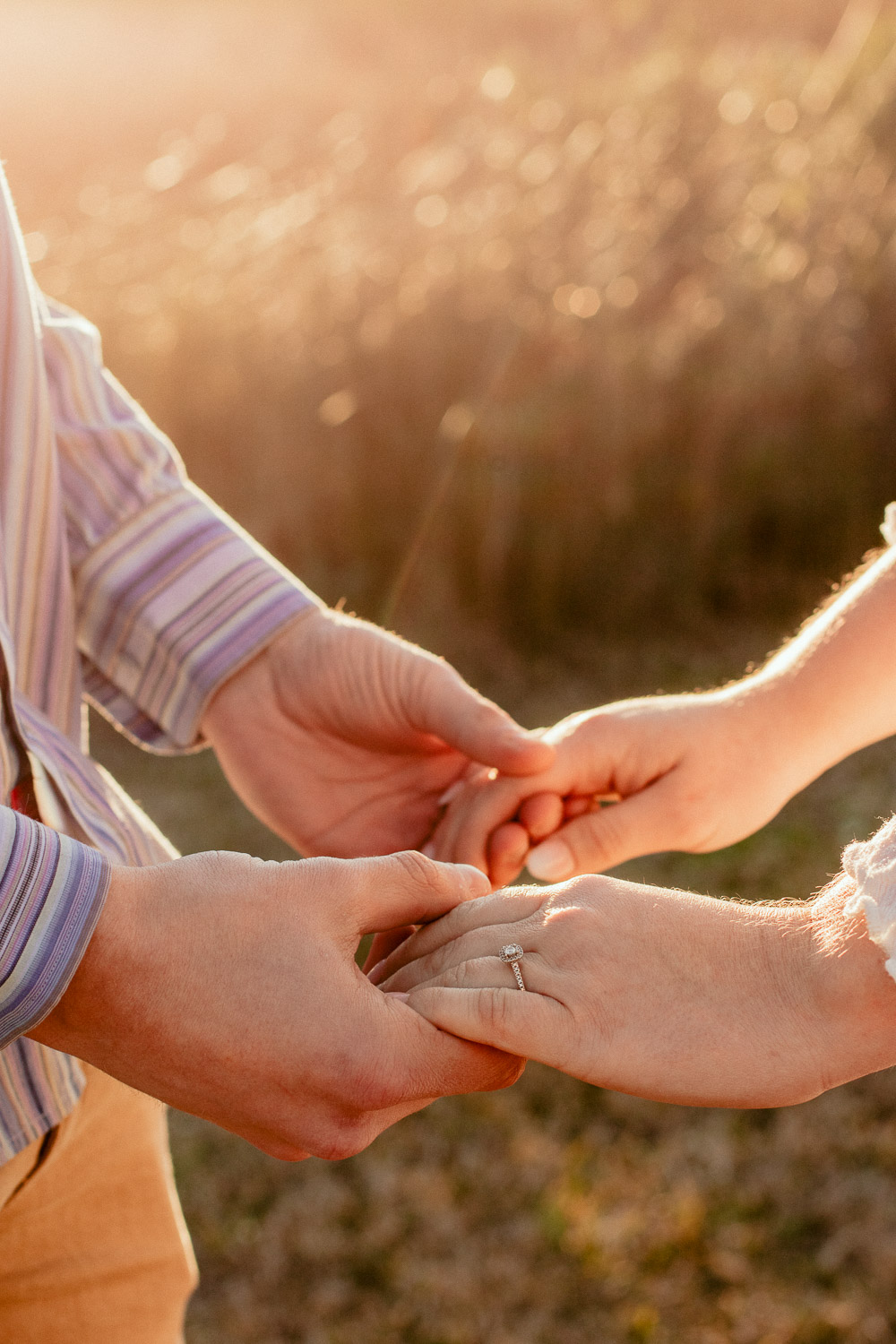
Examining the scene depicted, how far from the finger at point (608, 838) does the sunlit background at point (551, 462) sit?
1.26m

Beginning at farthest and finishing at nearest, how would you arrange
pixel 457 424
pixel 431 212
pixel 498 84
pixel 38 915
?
A: pixel 498 84 < pixel 431 212 < pixel 457 424 < pixel 38 915

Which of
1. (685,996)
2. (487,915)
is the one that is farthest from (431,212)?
(685,996)

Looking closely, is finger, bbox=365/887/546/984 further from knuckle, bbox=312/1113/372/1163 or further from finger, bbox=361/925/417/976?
knuckle, bbox=312/1113/372/1163

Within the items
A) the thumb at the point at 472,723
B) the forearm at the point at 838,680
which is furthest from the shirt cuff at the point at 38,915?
the forearm at the point at 838,680

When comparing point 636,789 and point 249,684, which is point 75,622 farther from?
point 636,789

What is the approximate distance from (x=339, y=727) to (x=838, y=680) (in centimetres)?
98

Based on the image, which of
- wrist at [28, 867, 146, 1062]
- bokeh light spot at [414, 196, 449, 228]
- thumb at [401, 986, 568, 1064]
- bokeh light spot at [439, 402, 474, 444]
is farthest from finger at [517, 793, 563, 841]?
bokeh light spot at [414, 196, 449, 228]

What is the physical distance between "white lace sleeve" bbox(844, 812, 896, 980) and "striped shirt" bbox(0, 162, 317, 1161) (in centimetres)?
96

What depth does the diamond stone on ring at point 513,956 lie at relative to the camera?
162cm

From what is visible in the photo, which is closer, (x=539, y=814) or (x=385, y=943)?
(x=385, y=943)

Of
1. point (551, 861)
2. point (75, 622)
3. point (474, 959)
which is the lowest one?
point (551, 861)

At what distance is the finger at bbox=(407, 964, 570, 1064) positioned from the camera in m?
1.52

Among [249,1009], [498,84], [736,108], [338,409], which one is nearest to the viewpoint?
[249,1009]

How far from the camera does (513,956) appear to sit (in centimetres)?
164
